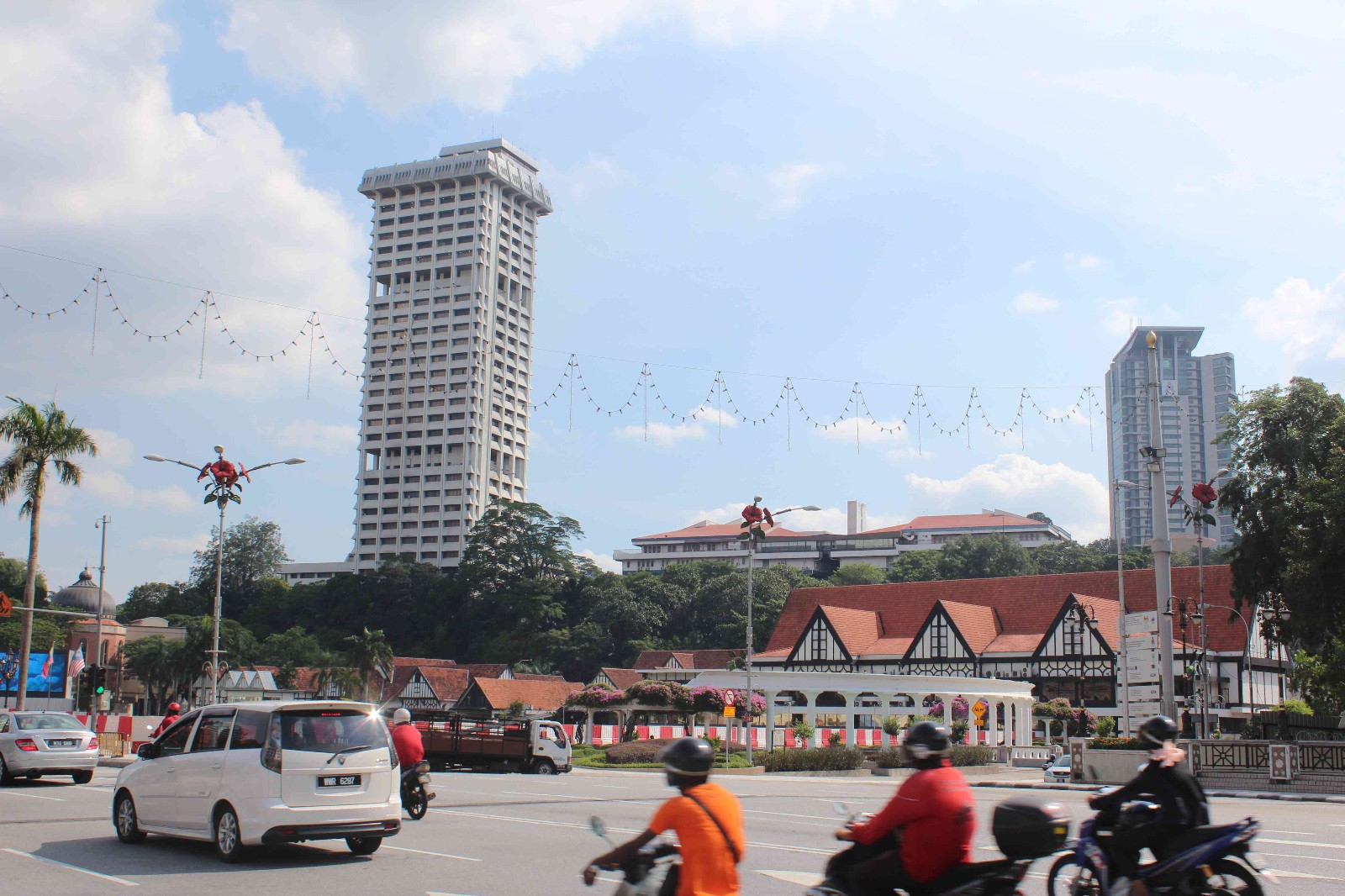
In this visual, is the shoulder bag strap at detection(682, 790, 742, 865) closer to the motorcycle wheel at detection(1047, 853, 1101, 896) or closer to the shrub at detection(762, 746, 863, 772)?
the motorcycle wheel at detection(1047, 853, 1101, 896)

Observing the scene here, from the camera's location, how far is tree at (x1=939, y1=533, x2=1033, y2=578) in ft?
408

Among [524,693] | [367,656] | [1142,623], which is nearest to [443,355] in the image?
[367,656]

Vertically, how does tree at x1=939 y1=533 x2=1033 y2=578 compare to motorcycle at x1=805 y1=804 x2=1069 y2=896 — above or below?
above

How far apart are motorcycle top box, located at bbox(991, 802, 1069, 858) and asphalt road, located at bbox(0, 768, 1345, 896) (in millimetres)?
3822

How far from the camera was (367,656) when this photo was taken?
82.6 m

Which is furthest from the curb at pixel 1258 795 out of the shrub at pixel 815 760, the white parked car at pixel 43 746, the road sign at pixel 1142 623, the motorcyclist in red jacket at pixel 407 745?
the white parked car at pixel 43 746

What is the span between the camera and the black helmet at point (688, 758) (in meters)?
6.11

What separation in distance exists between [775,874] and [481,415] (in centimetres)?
14428

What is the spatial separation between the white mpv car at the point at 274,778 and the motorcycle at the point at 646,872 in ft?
22.1

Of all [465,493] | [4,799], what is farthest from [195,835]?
[465,493]

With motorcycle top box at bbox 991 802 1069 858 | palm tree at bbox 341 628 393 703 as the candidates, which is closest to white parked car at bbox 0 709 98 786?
motorcycle top box at bbox 991 802 1069 858

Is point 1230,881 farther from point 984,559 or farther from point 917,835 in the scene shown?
point 984,559

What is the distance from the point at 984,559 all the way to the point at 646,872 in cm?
12358

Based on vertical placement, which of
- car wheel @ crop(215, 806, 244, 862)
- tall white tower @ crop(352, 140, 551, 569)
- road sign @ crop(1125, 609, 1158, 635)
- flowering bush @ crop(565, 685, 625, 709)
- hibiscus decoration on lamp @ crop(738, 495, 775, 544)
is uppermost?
tall white tower @ crop(352, 140, 551, 569)
